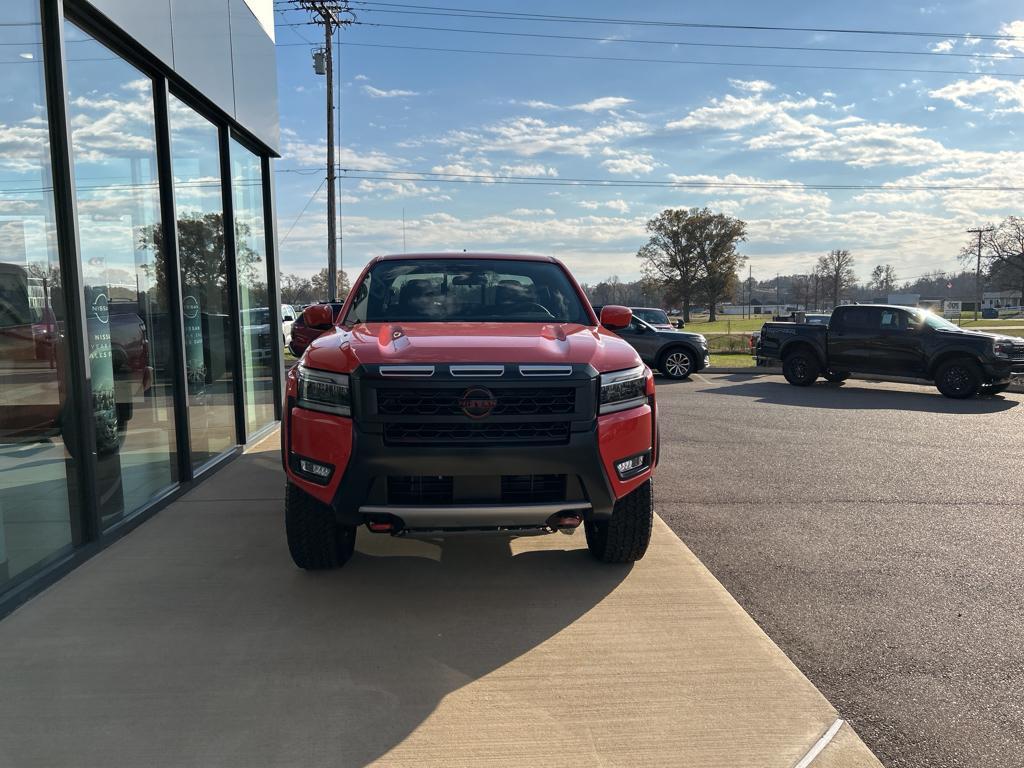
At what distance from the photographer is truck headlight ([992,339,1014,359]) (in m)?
13.4

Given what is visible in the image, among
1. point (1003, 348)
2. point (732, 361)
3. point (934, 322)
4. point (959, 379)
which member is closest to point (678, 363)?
point (934, 322)

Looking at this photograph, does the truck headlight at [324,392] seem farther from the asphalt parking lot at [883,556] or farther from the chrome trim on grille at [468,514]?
the asphalt parking lot at [883,556]

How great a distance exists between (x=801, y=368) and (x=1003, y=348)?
3601 mm

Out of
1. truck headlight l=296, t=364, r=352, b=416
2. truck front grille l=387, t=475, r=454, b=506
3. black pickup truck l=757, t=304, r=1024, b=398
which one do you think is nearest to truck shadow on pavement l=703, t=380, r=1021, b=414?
black pickup truck l=757, t=304, r=1024, b=398

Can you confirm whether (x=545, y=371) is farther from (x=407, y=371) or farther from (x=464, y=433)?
(x=407, y=371)

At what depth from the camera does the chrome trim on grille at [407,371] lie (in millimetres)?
3570

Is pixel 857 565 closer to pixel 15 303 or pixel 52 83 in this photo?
pixel 15 303

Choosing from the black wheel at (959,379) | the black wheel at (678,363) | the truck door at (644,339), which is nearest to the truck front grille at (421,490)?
the black wheel at (959,379)

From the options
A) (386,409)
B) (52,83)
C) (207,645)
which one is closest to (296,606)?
(207,645)

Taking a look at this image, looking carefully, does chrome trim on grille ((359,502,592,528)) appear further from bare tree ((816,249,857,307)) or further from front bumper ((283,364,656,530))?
bare tree ((816,249,857,307))

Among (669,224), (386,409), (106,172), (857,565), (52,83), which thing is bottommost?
(857,565)

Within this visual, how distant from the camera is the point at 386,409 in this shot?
3.60m

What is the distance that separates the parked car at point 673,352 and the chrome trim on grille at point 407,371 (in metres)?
14.3

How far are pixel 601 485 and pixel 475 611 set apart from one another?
3.09 feet
